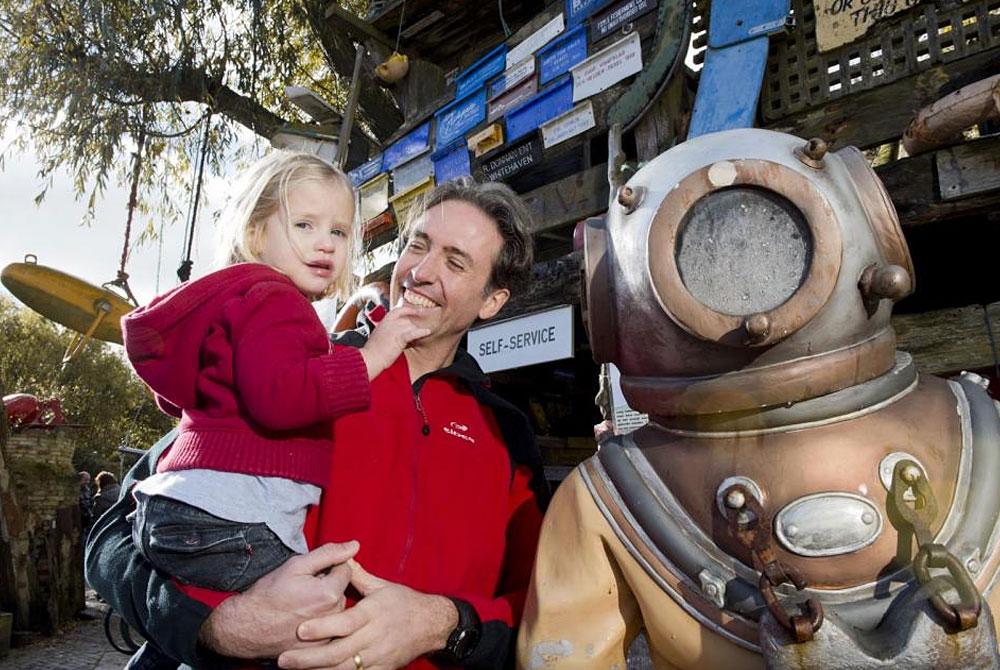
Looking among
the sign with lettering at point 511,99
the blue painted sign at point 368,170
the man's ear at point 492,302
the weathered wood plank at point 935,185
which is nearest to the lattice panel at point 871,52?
the weathered wood plank at point 935,185

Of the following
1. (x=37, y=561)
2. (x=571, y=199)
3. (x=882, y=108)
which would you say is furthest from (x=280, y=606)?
(x=37, y=561)

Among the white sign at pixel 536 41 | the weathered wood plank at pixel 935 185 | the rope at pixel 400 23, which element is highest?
the rope at pixel 400 23

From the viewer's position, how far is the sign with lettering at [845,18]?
3.34 meters

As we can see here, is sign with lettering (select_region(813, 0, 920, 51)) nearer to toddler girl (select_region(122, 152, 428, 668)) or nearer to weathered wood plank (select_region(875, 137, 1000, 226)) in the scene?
weathered wood plank (select_region(875, 137, 1000, 226))

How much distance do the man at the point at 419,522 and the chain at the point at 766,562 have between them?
1.92 feet

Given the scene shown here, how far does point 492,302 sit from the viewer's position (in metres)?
1.82

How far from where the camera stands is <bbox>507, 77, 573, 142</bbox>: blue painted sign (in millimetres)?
4559

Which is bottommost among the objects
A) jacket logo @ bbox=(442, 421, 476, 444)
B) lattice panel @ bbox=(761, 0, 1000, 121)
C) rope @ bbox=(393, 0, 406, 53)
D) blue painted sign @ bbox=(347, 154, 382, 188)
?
jacket logo @ bbox=(442, 421, 476, 444)

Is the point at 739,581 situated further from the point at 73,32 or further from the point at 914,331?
the point at 73,32

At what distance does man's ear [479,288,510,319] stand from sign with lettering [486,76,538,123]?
3.32 meters

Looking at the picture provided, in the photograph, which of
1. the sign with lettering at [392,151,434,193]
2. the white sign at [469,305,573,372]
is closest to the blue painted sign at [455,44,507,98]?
the sign with lettering at [392,151,434,193]

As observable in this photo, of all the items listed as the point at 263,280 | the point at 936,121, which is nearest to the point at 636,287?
the point at 263,280

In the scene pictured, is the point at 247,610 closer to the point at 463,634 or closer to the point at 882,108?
the point at 463,634

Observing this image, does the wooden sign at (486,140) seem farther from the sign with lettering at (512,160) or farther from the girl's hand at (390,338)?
the girl's hand at (390,338)
